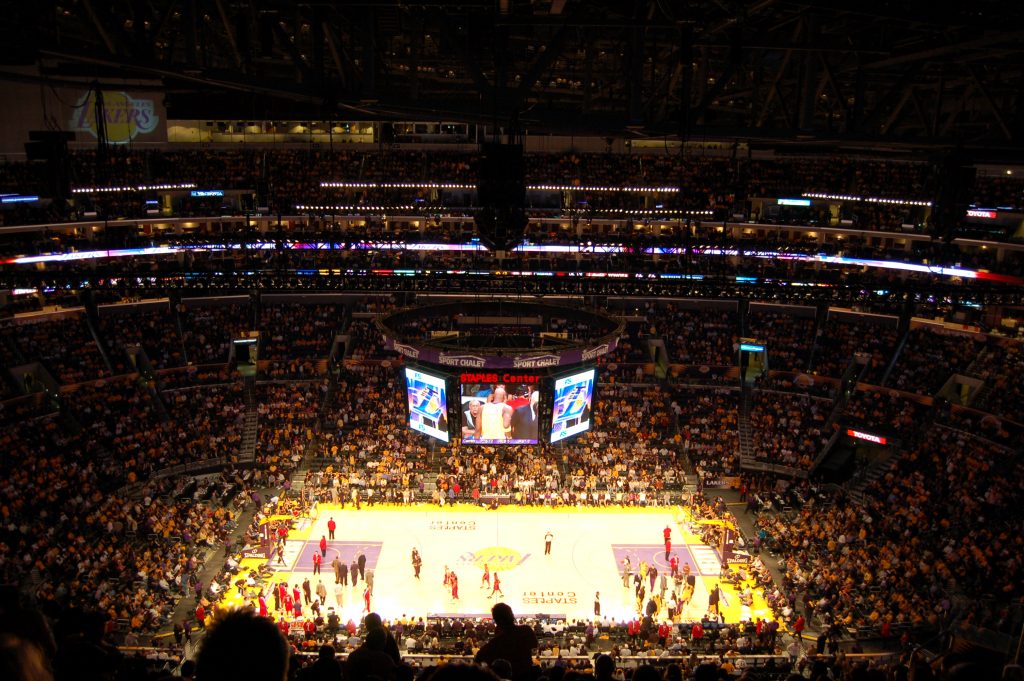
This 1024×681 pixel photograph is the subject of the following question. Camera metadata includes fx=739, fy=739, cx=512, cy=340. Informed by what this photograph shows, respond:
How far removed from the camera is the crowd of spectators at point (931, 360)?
101 feet

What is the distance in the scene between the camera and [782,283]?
24.9 metres

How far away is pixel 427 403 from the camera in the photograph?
23297mm

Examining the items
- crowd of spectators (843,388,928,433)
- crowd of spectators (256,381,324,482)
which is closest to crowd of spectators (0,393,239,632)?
crowd of spectators (256,381,324,482)

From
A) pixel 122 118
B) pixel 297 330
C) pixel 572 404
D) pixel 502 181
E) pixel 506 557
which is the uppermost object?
pixel 122 118

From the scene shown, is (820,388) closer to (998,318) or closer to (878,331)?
(878,331)

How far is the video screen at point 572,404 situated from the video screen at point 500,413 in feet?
2.35

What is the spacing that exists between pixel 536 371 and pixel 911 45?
13803 mm

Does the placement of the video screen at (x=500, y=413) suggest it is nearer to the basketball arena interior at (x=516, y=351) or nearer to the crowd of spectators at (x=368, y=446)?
the basketball arena interior at (x=516, y=351)

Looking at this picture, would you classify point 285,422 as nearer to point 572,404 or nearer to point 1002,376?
point 572,404

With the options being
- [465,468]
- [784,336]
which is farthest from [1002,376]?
[465,468]

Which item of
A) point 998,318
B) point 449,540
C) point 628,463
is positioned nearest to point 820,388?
point 998,318

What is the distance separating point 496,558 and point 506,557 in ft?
1.11

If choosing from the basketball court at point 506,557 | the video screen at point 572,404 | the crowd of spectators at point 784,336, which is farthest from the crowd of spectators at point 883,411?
the video screen at point 572,404

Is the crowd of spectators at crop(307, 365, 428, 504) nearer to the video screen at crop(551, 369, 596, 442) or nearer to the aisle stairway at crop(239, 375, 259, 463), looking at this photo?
the aisle stairway at crop(239, 375, 259, 463)
